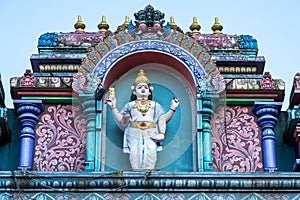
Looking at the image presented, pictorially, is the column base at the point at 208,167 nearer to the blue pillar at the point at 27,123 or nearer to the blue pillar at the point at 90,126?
the blue pillar at the point at 90,126

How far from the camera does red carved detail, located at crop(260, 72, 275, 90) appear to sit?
15.0 m

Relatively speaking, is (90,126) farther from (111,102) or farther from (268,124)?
(268,124)

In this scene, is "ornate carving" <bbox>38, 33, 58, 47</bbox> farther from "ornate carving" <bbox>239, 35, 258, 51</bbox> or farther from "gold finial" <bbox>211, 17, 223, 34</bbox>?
"ornate carving" <bbox>239, 35, 258, 51</bbox>

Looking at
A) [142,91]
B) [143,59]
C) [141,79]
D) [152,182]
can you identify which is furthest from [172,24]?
[152,182]

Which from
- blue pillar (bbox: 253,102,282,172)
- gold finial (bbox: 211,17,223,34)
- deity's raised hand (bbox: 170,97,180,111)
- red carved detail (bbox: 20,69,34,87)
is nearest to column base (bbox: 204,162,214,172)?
blue pillar (bbox: 253,102,282,172)

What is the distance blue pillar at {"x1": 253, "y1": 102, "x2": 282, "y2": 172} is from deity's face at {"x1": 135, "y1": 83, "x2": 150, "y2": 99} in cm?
169

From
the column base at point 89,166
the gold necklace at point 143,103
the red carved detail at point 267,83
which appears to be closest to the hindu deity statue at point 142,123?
the gold necklace at point 143,103

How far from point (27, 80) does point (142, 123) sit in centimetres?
201

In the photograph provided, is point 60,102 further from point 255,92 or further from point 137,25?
point 255,92

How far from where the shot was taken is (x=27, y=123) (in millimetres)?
14805

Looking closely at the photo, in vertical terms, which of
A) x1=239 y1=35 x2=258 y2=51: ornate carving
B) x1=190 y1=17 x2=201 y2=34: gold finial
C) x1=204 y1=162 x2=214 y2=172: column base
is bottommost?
x1=204 y1=162 x2=214 y2=172: column base

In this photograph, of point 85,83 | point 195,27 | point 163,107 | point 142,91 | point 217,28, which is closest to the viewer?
point 142,91

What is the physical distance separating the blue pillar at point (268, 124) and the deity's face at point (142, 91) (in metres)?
1.69

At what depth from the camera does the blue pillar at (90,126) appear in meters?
14.3
